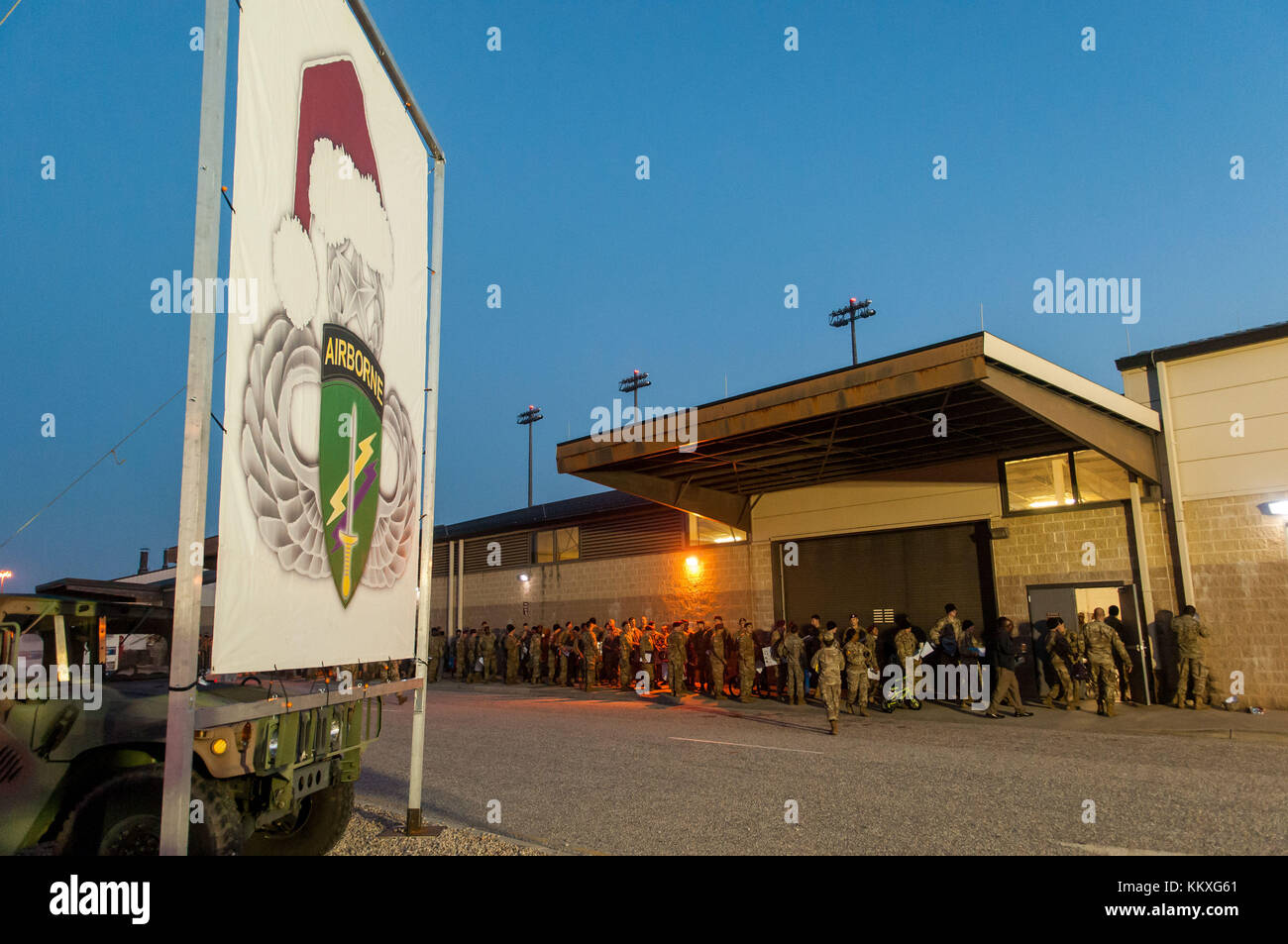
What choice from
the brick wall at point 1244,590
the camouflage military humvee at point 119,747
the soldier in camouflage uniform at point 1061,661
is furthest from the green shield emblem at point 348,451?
the brick wall at point 1244,590

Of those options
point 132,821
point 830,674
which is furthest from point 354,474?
point 830,674

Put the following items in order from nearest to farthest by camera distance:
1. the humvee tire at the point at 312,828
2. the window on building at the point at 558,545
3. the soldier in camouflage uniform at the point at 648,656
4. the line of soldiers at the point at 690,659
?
the humvee tire at the point at 312,828 < the line of soldiers at the point at 690,659 < the soldier in camouflage uniform at the point at 648,656 < the window on building at the point at 558,545

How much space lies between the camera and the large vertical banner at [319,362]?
3.84m

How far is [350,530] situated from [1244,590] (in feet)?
52.4

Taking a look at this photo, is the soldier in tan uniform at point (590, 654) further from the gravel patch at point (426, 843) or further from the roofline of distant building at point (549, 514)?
the gravel patch at point (426, 843)

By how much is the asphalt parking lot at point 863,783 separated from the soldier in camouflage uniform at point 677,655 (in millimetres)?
4851

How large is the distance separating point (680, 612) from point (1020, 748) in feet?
45.0

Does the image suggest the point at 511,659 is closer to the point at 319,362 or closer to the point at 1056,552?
the point at 1056,552

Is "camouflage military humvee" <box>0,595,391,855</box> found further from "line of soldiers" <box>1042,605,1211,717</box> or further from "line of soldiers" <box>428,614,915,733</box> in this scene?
"line of soldiers" <box>1042,605,1211,717</box>

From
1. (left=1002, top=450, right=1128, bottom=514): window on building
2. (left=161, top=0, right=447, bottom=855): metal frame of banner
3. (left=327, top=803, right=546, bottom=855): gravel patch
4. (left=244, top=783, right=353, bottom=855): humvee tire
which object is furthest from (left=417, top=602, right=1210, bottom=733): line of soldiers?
(left=161, top=0, right=447, bottom=855): metal frame of banner

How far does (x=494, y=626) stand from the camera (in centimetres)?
3009

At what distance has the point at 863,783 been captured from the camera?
8508 millimetres

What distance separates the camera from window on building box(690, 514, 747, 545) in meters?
23.3

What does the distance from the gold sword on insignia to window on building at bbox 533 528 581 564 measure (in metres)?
22.3
